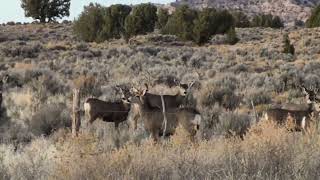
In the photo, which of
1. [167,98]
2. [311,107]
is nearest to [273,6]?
[167,98]

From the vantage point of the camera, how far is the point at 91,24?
69.0m

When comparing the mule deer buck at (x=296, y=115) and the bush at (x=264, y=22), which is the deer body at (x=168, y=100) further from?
the bush at (x=264, y=22)

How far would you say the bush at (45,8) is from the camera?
83.1 m

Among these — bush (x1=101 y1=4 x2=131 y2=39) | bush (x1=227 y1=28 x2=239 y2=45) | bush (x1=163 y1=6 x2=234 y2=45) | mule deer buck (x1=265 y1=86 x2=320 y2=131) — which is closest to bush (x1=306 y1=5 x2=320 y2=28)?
bush (x1=163 y1=6 x2=234 y2=45)

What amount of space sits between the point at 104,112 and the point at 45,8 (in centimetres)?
7256

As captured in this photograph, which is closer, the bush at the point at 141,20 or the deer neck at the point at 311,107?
the deer neck at the point at 311,107

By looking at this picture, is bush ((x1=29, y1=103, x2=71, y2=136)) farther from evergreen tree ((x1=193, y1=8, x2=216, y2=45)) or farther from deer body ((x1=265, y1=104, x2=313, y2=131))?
evergreen tree ((x1=193, y1=8, x2=216, y2=45))

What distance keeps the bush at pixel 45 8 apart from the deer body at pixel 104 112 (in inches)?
2763

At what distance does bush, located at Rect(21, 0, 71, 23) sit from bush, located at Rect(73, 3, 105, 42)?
13626 millimetres

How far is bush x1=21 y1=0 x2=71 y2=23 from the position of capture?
83.1 metres

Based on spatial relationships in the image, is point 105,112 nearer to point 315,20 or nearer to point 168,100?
point 168,100

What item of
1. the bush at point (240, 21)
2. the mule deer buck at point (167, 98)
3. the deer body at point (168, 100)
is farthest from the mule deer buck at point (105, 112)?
the bush at point (240, 21)

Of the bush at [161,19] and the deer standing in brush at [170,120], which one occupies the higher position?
the deer standing in brush at [170,120]

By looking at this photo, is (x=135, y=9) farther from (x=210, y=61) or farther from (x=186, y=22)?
(x=210, y=61)
